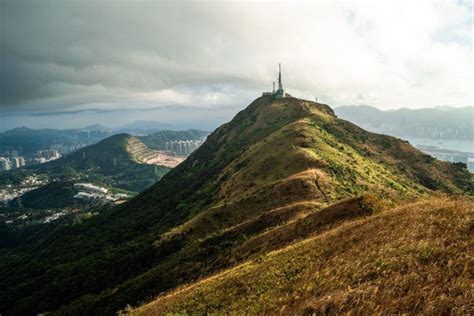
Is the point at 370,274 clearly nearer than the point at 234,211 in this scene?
Yes

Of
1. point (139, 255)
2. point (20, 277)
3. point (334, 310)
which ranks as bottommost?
point (20, 277)

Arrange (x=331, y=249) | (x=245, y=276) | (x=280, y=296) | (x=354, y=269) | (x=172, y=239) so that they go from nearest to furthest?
(x=354, y=269) → (x=280, y=296) → (x=331, y=249) → (x=245, y=276) → (x=172, y=239)

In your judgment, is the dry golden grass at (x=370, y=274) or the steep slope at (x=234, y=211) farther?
the steep slope at (x=234, y=211)

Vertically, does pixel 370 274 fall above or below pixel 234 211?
above

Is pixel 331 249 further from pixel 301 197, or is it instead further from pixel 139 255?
pixel 139 255

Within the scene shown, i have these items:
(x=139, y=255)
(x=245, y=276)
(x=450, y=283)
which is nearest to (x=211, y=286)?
(x=245, y=276)
